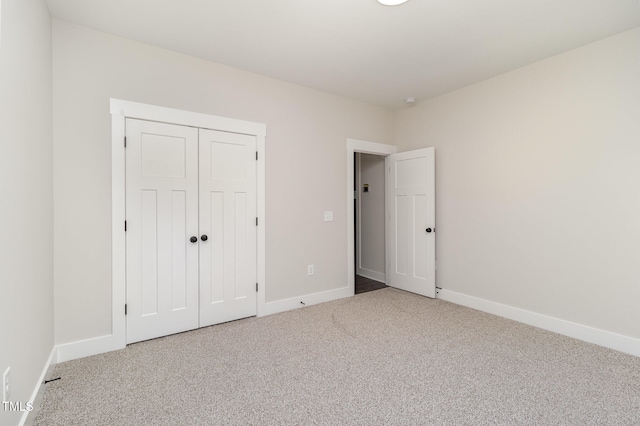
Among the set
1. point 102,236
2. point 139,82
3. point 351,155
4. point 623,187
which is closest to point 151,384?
point 102,236

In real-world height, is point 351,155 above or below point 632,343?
above

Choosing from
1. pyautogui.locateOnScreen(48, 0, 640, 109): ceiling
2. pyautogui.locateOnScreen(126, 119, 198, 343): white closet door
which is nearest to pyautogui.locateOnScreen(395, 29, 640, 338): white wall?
pyautogui.locateOnScreen(48, 0, 640, 109): ceiling

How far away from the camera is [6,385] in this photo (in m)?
1.36

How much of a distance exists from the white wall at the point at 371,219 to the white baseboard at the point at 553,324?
4.42ft

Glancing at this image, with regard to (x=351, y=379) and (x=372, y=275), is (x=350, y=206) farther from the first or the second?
(x=351, y=379)

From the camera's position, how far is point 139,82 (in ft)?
8.64

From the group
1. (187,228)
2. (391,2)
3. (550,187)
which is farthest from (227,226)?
(550,187)

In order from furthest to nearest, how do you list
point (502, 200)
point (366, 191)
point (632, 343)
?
point (366, 191)
point (502, 200)
point (632, 343)

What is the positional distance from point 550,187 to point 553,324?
1345 mm

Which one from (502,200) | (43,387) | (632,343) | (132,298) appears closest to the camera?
(43,387)

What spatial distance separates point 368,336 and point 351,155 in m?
2.31

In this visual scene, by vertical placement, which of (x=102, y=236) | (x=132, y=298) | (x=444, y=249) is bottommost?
(x=132, y=298)

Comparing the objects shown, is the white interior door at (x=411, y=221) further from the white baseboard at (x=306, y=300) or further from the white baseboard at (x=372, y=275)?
the white baseboard at (x=306, y=300)

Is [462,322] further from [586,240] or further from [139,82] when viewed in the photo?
[139,82]
